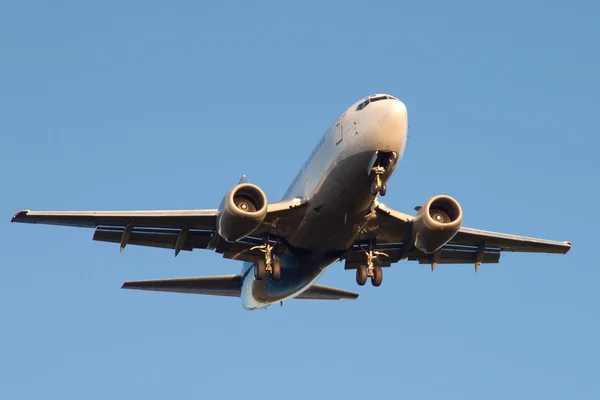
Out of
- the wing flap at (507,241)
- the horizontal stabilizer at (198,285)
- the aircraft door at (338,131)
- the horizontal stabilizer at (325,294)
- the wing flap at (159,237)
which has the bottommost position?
the horizontal stabilizer at (198,285)

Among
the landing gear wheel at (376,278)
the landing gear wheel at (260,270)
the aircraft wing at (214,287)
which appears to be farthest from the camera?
the aircraft wing at (214,287)

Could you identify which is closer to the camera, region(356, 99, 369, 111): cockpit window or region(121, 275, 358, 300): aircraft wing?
region(356, 99, 369, 111): cockpit window

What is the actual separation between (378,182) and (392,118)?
6.40 ft

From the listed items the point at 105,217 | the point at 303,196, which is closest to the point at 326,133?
the point at 303,196

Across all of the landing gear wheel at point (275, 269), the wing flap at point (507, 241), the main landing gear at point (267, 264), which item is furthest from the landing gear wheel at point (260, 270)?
the wing flap at point (507, 241)

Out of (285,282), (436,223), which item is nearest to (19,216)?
(285,282)

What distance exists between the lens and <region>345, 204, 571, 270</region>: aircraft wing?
3759 cm

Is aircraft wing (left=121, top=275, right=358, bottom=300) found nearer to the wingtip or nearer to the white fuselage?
the white fuselage

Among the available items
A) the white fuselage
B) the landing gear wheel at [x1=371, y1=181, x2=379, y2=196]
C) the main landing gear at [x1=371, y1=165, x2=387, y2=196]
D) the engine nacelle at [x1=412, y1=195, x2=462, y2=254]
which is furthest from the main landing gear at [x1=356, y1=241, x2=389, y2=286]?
the main landing gear at [x1=371, y1=165, x2=387, y2=196]

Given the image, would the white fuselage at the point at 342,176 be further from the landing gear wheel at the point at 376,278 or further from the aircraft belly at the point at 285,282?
the landing gear wheel at the point at 376,278

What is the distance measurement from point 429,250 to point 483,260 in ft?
20.5

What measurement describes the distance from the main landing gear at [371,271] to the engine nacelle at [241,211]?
4.66 metres

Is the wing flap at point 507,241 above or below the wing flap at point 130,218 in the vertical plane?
above

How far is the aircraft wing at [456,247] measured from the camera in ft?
123
